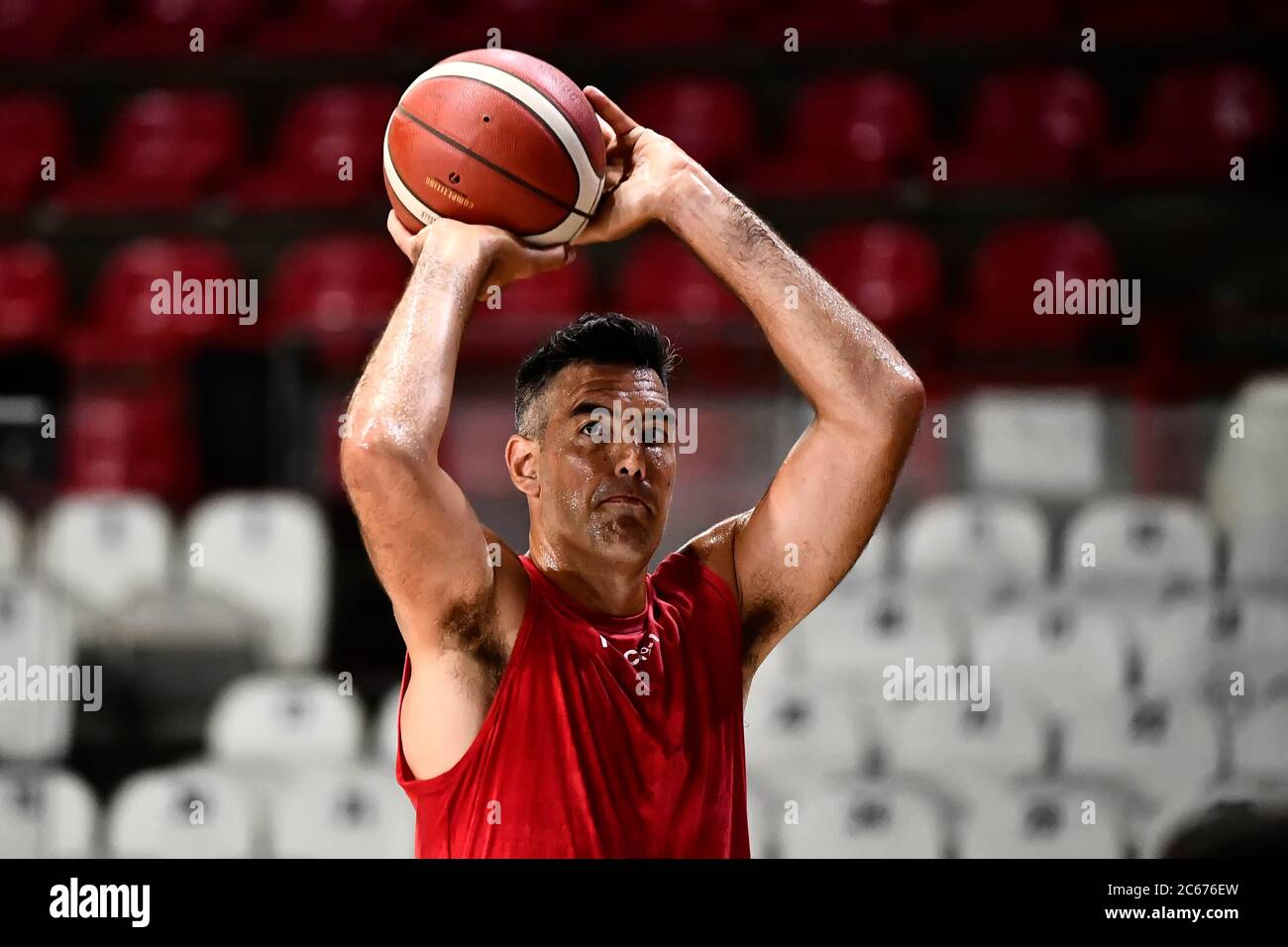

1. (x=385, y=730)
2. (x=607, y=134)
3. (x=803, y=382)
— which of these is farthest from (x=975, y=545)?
(x=607, y=134)

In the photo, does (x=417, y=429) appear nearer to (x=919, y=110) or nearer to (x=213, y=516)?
(x=213, y=516)

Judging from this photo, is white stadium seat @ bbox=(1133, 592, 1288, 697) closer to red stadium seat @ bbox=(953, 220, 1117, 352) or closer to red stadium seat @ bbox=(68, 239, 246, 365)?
red stadium seat @ bbox=(953, 220, 1117, 352)

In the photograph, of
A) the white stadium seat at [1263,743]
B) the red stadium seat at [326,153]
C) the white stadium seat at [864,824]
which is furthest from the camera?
the red stadium seat at [326,153]

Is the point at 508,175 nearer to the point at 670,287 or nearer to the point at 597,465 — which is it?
the point at 597,465

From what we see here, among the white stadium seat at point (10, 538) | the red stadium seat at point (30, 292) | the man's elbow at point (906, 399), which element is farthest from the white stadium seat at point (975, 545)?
the red stadium seat at point (30, 292)

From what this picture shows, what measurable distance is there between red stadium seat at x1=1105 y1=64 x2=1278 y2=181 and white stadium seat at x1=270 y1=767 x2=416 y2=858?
3517 mm

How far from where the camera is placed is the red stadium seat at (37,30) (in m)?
6.47

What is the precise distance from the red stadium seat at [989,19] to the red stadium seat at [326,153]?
2294mm

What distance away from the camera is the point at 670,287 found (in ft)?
18.0

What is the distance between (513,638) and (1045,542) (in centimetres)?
251

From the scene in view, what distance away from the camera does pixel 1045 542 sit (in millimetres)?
4352

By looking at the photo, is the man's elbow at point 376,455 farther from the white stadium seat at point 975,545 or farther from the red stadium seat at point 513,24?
the red stadium seat at point 513,24

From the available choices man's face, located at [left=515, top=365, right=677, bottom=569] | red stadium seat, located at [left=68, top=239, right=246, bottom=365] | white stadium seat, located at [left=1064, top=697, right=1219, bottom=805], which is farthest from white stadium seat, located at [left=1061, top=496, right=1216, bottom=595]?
red stadium seat, located at [left=68, top=239, right=246, bottom=365]

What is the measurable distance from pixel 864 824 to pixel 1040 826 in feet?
1.65
